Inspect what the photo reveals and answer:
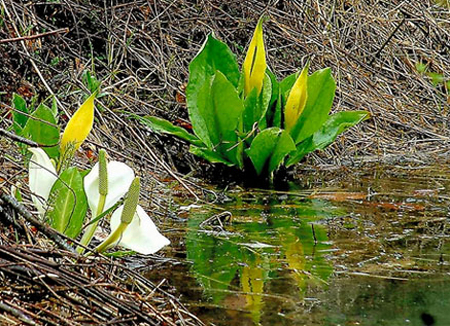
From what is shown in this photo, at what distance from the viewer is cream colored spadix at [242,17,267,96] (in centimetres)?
276

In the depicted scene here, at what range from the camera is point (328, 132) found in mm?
2988

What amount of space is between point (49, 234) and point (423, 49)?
12.7ft

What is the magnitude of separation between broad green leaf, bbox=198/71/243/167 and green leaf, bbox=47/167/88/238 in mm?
1191

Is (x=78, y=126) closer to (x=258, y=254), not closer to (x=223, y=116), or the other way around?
(x=258, y=254)

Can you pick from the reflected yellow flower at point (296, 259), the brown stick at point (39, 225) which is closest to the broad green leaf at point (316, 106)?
the reflected yellow flower at point (296, 259)

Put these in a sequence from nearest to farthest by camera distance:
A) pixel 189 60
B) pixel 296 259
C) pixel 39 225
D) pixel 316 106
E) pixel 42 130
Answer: pixel 39 225 < pixel 296 259 < pixel 42 130 < pixel 316 106 < pixel 189 60

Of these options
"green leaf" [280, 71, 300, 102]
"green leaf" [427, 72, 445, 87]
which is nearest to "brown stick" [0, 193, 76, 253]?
"green leaf" [280, 71, 300, 102]

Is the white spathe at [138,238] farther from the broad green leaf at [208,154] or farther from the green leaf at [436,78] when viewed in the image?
the green leaf at [436,78]

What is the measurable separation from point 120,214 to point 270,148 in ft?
4.34

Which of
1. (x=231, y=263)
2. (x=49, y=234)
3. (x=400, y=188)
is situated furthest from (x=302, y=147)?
(x=49, y=234)

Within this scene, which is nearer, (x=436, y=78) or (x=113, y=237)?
(x=113, y=237)

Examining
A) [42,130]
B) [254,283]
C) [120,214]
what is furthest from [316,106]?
[120,214]

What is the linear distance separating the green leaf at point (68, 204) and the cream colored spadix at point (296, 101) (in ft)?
4.44

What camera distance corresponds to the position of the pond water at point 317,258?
58.9 inches
